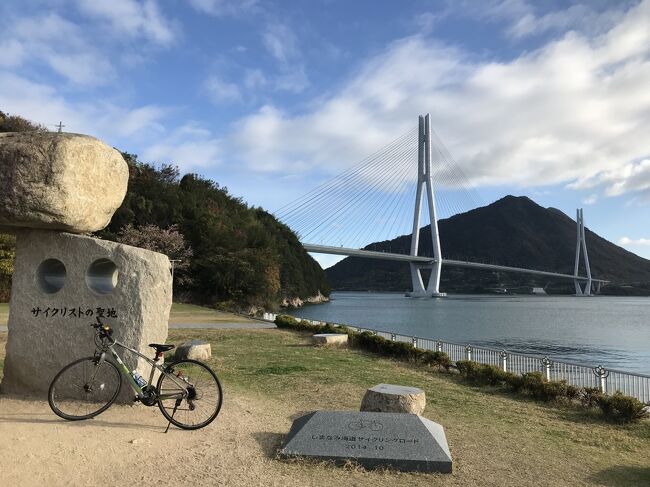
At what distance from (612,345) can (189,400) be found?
2227 centimetres

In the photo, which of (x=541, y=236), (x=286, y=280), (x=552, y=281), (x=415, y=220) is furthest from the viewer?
(x=541, y=236)

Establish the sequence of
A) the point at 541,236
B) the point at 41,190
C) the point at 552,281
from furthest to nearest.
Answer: the point at 541,236 → the point at 552,281 → the point at 41,190

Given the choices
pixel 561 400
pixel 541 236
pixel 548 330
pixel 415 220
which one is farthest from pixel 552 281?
pixel 561 400

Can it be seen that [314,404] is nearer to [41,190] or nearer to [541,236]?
[41,190]

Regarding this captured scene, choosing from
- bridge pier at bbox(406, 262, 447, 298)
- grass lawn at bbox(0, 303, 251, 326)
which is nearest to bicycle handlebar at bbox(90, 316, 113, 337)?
grass lawn at bbox(0, 303, 251, 326)

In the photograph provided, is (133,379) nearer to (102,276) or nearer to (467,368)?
(102,276)

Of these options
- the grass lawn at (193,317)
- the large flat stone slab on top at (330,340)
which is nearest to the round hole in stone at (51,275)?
the large flat stone slab on top at (330,340)

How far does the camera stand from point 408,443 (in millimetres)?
4012

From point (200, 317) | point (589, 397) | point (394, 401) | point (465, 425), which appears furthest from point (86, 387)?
point (200, 317)

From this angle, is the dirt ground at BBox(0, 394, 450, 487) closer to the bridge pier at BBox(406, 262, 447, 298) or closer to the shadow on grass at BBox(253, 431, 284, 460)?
the shadow on grass at BBox(253, 431, 284, 460)

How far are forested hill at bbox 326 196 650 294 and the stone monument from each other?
9190 cm

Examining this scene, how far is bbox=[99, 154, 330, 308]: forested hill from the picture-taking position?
36781 millimetres

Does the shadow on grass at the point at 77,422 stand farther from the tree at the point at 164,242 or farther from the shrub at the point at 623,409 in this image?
the tree at the point at 164,242

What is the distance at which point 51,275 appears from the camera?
5609mm
